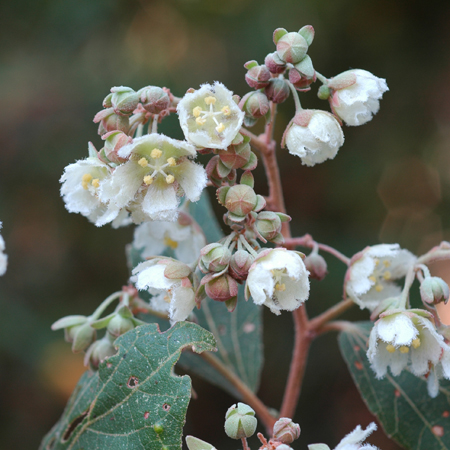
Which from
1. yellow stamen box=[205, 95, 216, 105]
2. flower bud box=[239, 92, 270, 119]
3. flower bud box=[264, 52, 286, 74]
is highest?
flower bud box=[264, 52, 286, 74]

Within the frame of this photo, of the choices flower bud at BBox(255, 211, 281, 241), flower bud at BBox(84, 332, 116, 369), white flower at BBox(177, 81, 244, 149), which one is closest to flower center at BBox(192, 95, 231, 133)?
white flower at BBox(177, 81, 244, 149)

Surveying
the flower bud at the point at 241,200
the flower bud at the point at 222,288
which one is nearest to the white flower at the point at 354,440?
the flower bud at the point at 222,288

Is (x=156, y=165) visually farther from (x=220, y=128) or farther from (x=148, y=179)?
(x=220, y=128)

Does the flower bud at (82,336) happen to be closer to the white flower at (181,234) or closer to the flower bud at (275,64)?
the white flower at (181,234)

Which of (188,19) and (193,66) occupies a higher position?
(188,19)

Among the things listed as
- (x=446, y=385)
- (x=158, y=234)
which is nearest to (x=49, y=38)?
(x=158, y=234)

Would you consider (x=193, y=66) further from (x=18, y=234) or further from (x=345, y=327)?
(x=345, y=327)

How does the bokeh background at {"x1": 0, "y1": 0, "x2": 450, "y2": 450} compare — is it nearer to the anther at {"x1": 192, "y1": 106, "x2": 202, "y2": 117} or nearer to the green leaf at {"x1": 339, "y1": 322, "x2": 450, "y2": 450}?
the green leaf at {"x1": 339, "y1": 322, "x2": 450, "y2": 450}
